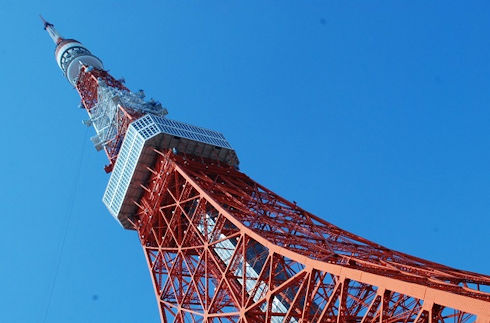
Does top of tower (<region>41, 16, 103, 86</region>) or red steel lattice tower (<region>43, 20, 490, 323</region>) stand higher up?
top of tower (<region>41, 16, 103, 86</region>)

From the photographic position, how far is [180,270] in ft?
103

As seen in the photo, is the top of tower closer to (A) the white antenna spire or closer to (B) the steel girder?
(A) the white antenna spire

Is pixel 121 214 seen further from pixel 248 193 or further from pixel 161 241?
pixel 248 193

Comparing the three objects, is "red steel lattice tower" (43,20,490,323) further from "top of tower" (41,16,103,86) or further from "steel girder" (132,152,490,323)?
"top of tower" (41,16,103,86)

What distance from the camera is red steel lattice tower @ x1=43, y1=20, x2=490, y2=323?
22.6 m

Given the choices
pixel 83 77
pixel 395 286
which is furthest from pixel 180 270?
pixel 83 77

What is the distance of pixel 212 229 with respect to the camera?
30.7m

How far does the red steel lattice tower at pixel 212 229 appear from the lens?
22.6m

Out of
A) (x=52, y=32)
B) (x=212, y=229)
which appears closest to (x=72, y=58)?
(x=52, y=32)

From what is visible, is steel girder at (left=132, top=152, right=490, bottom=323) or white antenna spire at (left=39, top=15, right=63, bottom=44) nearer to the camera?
steel girder at (left=132, top=152, right=490, bottom=323)

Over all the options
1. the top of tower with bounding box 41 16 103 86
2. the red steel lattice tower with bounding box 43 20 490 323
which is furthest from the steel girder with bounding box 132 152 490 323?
the top of tower with bounding box 41 16 103 86

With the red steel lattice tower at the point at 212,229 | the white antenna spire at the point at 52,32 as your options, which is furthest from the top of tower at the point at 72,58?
the red steel lattice tower at the point at 212,229

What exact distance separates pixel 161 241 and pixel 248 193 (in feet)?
15.7

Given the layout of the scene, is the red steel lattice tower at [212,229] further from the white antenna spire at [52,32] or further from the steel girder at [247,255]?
the white antenna spire at [52,32]
